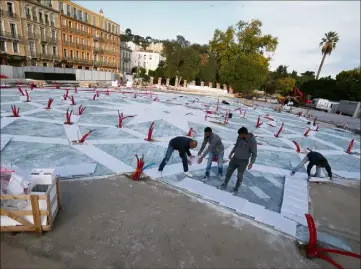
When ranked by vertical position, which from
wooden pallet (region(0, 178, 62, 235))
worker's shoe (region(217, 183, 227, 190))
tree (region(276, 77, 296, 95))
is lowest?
worker's shoe (region(217, 183, 227, 190))

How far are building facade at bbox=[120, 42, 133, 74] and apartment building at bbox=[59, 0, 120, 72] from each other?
4.29 metres

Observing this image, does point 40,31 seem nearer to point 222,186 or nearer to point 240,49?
point 240,49

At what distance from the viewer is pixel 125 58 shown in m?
68.2

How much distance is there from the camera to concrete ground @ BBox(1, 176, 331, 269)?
11.9 ft

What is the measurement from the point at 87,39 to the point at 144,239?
2218 inches

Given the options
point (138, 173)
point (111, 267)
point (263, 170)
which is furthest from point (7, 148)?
point (263, 170)

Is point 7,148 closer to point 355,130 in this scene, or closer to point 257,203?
point 257,203

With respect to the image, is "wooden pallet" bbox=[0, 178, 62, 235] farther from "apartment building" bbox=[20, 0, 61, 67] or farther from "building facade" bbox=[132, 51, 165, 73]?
"building facade" bbox=[132, 51, 165, 73]

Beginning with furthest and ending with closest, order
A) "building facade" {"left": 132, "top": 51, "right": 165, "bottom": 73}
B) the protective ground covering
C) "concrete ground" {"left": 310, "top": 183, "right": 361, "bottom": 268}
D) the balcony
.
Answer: "building facade" {"left": 132, "top": 51, "right": 165, "bottom": 73}, the balcony, the protective ground covering, "concrete ground" {"left": 310, "top": 183, "right": 361, "bottom": 268}

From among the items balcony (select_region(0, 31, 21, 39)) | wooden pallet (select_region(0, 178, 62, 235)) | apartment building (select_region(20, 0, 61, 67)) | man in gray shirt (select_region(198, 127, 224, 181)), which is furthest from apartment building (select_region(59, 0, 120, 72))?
wooden pallet (select_region(0, 178, 62, 235))

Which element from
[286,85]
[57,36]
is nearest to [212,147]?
[57,36]

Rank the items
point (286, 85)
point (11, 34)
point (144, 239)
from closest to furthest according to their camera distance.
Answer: point (144, 239) → point (11, 34) → point (286, 85)

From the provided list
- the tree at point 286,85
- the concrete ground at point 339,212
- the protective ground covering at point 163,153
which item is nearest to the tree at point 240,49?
the tree at point 286,85

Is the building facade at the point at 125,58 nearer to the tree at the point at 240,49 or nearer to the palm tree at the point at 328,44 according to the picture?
the tree at the point at 240,49
